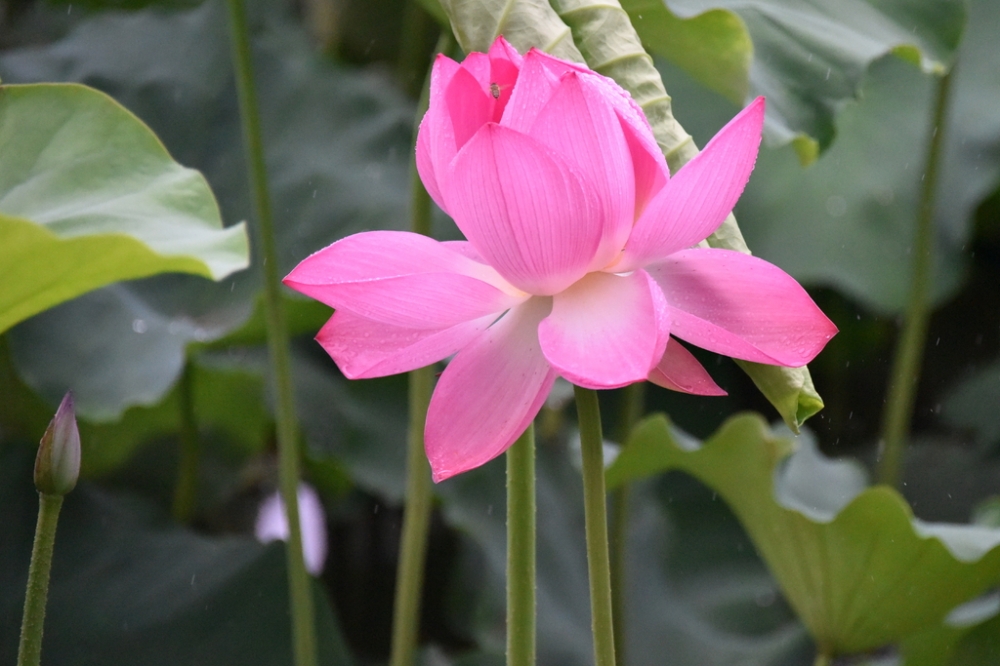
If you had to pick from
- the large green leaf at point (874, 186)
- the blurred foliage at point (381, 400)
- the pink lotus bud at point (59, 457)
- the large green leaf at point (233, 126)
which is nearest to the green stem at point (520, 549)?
the pink lotus bud at point (59, 457)

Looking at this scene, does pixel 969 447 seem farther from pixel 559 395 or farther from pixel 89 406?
pixel 89 406

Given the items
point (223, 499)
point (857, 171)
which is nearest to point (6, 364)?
point (223, 499)

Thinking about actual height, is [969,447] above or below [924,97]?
below

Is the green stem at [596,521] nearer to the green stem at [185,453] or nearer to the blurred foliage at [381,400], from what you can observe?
the blurred foliage at [381,400]

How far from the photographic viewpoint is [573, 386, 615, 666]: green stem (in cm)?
28

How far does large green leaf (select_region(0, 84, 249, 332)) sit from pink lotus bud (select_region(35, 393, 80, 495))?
75 mm

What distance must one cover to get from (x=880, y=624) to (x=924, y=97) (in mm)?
788

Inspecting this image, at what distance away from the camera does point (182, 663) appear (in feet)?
2.30

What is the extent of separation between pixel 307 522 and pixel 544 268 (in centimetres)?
89

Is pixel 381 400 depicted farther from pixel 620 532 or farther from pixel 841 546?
pixel 841 546

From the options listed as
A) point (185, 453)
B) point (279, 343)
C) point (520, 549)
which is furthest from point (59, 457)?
point (185, 453)

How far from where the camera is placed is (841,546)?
622 millimetres

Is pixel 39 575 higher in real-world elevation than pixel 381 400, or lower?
higher

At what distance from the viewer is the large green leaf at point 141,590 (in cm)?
70
